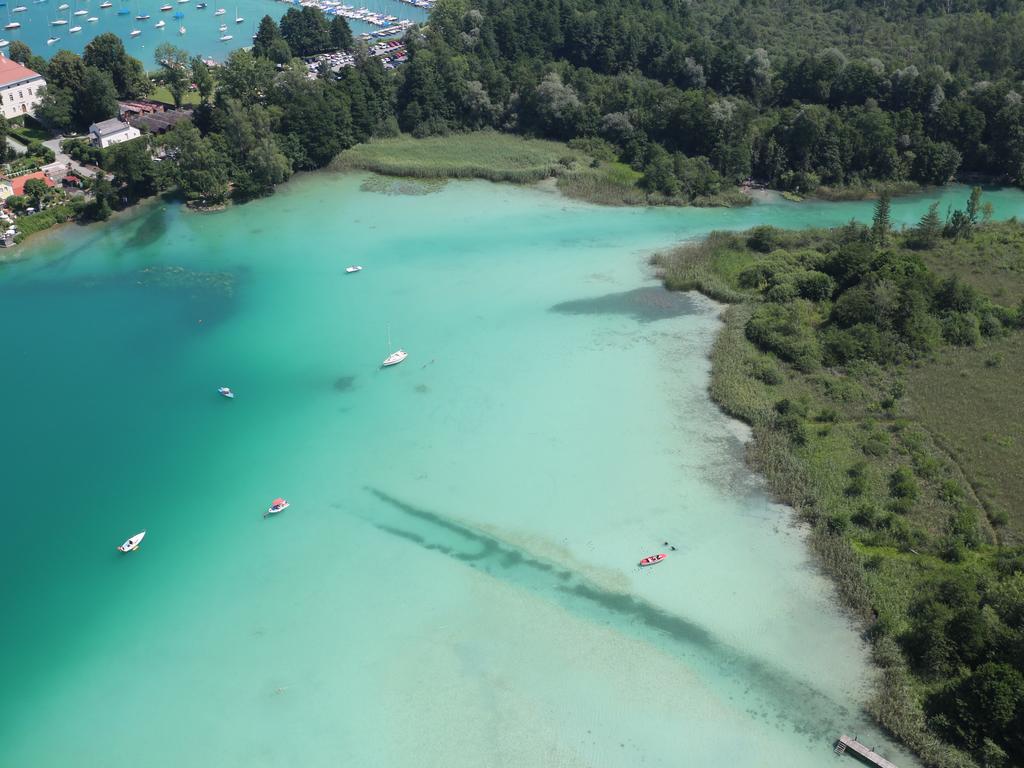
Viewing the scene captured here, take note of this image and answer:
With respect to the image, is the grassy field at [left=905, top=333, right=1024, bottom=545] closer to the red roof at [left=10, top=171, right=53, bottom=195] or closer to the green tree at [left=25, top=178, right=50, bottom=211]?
the green tree at [left=25, top=178, right=50, bottom=211]

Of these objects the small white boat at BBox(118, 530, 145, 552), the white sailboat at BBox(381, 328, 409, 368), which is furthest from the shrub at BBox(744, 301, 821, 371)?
the small white boat at BBox(118, 530, 145, 552)

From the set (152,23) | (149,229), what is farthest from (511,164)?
(152,23)

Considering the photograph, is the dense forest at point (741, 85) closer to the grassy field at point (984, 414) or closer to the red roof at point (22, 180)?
the grassy field at point (984, 414)

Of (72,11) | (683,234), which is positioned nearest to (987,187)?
(683,234)

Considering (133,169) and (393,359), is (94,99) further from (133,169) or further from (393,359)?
(393,359)

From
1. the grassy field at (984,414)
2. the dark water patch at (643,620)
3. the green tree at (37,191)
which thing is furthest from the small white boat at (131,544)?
the green tree at (37,191)

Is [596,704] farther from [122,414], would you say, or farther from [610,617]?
[122,414]
